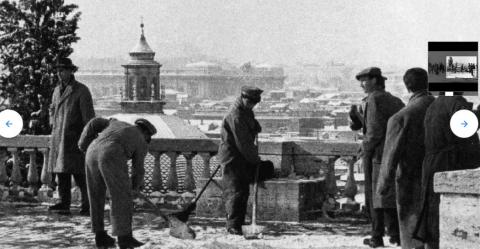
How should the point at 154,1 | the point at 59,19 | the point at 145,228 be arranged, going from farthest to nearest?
the point at 154,1 < the point at 59,19 < the point at 145,228

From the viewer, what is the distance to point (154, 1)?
574ft

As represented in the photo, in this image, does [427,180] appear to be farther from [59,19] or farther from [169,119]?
[169,119]

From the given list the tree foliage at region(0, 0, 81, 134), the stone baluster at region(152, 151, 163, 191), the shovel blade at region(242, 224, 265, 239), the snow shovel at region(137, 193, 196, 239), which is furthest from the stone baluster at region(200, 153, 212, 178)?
the tree foliage at region(0, 0, 81, 134)

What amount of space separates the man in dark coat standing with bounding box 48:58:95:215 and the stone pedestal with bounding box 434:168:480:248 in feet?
17.4

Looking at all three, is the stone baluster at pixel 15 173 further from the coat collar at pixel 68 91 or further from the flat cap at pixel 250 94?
the flat cap at pixel 250 94

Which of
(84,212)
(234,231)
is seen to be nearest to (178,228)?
(234,231)

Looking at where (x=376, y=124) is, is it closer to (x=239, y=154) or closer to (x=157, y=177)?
(x=239, y=154)

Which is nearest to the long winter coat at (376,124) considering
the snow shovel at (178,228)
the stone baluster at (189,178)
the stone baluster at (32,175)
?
the snow shovel at (178,228)

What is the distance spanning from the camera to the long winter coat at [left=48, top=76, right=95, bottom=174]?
11.1 metres

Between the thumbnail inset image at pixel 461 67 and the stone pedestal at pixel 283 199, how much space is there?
227cm

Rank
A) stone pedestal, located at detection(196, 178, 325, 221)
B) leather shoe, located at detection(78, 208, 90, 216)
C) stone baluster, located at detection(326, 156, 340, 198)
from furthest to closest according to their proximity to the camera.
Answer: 1. stone baluster, located at detection(326, 156, 340, 198)
2. leather shoe, located at detection(78, 208, 90, 216)
3. stone pedestal, located at detection(196, 178, 325, 221)

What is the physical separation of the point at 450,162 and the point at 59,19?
108 feet

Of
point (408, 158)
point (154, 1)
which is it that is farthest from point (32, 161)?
point (154, 1)

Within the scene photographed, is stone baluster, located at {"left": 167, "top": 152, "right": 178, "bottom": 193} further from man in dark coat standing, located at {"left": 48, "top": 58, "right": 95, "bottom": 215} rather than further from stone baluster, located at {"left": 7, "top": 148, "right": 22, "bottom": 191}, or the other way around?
stone baluster, located at {"left": 7, "top": 148, "right": 22, "bottom": 191}
